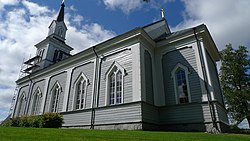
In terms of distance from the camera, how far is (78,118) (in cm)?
1369

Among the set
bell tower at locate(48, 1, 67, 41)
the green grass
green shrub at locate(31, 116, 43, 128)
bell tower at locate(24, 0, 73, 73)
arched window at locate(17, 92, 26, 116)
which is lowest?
the green grass

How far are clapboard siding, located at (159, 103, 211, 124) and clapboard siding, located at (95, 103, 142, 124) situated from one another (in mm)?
2208

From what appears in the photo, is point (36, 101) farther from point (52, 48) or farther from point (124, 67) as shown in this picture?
point (124, 67)

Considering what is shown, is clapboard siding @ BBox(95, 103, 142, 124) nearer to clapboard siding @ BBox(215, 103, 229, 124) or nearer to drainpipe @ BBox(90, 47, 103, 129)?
drainpipe @ BBox(90, 47, 103, 129)

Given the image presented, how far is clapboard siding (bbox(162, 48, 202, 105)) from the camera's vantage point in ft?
36.2

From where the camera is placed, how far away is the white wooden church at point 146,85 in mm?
10555

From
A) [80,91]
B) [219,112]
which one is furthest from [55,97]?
[219,112]

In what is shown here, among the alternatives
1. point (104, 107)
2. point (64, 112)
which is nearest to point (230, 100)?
point (104, 107)

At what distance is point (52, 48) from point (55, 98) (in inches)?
448

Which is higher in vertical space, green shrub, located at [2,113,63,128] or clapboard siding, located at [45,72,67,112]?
clapboard siding, located at [45,72,67,112]

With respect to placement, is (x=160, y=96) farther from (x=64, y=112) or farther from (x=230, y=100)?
(x=230, y=100)

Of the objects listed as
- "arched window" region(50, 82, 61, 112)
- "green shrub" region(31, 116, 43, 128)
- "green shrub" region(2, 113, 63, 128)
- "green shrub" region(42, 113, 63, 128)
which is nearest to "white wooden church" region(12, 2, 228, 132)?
"arched window" region(50, 82, 61, 112)

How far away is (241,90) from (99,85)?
53.8 ft

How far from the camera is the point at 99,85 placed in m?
13.6
